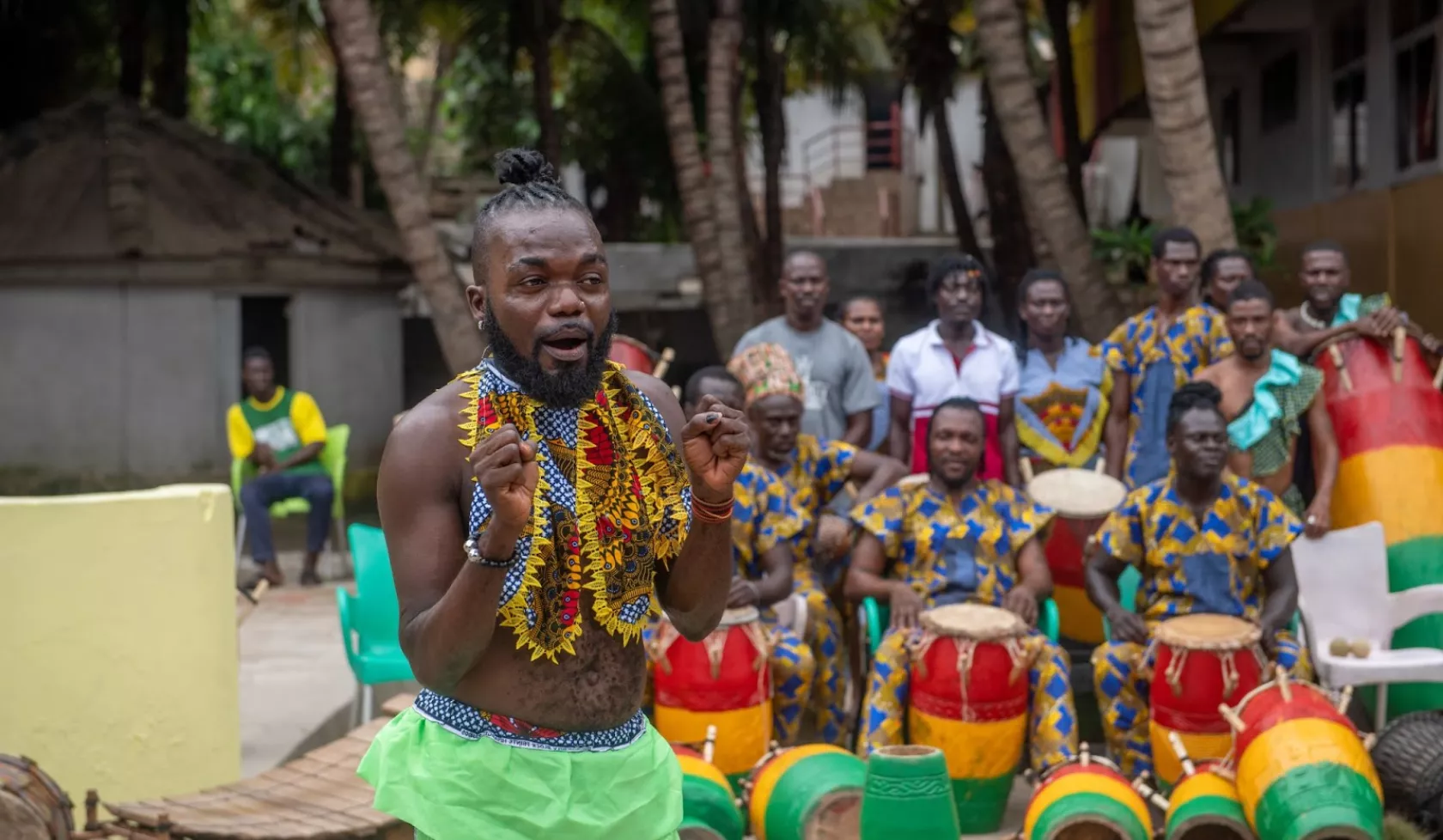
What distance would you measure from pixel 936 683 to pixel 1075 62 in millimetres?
16792

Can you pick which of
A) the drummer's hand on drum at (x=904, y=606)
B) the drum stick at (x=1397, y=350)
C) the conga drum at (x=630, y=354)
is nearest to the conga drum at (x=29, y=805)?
the drummer's hand on drum at (x=904, y=606)

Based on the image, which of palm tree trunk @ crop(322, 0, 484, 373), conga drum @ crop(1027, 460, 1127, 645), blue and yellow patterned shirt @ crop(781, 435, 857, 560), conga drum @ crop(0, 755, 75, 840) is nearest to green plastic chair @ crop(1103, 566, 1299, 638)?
conga drum @ crop(1027, 460, 1127, 645)

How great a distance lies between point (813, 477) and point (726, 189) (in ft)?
19.3

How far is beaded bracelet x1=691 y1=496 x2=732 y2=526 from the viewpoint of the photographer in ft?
9.53

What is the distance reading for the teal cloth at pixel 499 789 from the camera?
9.21 ft

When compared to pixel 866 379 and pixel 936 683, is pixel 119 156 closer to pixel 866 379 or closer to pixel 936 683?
pixel 866 379

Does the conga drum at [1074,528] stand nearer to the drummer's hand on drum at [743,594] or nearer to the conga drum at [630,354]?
the drummer's hand on drum at [743,594]

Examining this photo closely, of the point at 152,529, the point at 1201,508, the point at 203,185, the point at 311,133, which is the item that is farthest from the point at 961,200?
the point at 152,529

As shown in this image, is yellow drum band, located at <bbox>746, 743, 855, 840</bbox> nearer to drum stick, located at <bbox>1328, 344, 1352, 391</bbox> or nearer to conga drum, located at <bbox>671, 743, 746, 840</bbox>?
conga drum, located at <bbox>671, 743, 746, 840</bbox>

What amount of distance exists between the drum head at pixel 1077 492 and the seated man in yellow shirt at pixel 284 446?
6115 mm

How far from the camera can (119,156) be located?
1519 centimetres

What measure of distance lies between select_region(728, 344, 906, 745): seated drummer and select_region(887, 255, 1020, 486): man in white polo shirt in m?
0.57

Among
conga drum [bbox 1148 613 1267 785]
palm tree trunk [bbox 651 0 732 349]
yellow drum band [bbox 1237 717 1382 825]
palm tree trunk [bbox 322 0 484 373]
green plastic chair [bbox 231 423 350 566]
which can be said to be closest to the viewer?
yellow drum band [bbox 1237 717 1382 825]

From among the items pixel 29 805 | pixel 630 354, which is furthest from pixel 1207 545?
pixel 29 805
